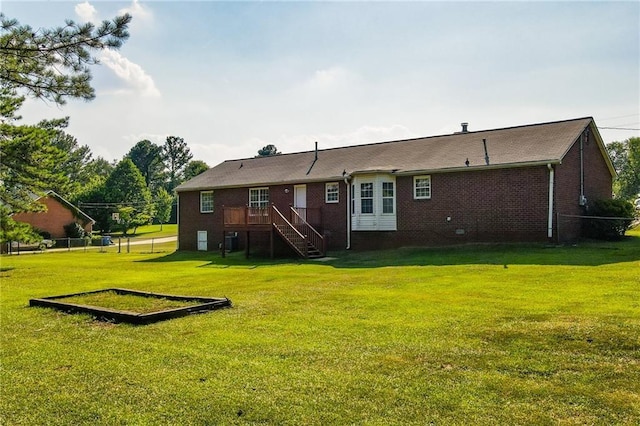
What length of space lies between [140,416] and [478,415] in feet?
8.75

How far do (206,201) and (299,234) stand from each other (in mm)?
9037

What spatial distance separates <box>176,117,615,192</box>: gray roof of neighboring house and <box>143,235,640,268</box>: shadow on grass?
3.17 m

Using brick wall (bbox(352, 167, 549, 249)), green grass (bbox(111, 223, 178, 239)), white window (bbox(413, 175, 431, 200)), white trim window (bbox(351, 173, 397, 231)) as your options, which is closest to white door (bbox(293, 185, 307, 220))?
white trim window (bbox(351, 173, 397, 231))

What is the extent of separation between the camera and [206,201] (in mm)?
26938

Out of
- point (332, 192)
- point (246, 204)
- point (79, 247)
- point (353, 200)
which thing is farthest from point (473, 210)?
point (79, 247)

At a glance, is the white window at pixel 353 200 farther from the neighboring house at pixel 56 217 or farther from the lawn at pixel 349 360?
the neighboring house at pixel 56 217

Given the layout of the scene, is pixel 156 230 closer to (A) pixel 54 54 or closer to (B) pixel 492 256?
(B) pixel 492 256

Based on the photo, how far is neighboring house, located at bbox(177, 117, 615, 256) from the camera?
1745cm

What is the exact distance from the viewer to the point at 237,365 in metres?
5.01

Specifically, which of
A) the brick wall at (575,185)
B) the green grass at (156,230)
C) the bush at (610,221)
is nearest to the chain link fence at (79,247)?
the green grass at (156,230)

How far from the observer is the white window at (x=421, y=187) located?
64.0ft

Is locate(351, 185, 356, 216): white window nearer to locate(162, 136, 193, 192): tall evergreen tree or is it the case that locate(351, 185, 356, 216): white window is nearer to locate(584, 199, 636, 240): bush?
locate(584, 199, 636, 240): bush

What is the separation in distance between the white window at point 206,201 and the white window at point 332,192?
7.73 meters

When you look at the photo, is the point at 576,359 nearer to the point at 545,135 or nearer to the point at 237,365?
the point at 237,365
